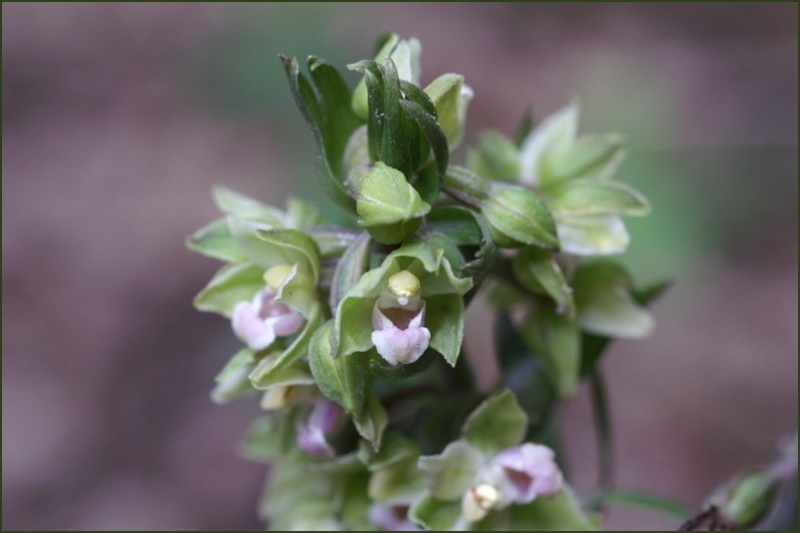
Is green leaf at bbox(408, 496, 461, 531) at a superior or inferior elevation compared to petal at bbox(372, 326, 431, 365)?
inferior

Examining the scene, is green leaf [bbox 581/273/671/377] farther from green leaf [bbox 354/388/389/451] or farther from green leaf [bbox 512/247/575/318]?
green leaf [bbox 354/388/389/451]

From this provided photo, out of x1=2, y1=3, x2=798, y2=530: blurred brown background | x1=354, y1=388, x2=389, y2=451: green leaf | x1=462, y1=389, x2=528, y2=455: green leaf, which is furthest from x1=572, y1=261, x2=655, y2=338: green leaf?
x1=2, y1=3, x2=798, y2=530: blurred brown background

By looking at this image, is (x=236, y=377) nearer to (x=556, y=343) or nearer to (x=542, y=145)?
(x=556, y=343)

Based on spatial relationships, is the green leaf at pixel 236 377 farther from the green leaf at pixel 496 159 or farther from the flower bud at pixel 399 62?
the green leaf at pixel 496 159

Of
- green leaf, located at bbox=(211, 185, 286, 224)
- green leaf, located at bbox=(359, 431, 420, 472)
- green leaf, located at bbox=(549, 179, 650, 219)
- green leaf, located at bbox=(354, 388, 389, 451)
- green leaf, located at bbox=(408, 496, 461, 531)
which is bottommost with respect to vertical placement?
green leaf, located at bbox=(408, 496, 461, 531)

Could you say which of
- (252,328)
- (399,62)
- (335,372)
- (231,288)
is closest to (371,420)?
(335,372)

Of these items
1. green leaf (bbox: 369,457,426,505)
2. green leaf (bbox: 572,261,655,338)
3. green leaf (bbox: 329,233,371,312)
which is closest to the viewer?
green leaf (bbox: 329,233,371,312)
